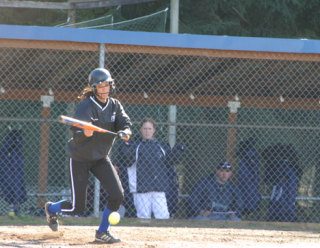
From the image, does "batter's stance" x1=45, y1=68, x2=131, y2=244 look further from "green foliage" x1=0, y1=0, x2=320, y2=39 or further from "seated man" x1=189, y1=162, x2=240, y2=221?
"green foliage" x1=0, y1=0, x2=320, y2=39

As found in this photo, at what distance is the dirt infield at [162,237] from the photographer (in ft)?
28.1

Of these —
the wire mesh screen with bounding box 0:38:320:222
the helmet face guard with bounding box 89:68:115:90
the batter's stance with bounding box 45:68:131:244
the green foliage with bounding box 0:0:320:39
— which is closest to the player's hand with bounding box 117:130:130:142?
the batter's stance with bounding box 45:68:131:244

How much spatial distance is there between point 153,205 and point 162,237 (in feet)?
7.13

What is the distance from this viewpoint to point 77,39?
433 inches

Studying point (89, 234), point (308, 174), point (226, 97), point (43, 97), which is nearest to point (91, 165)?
point (89, 234)

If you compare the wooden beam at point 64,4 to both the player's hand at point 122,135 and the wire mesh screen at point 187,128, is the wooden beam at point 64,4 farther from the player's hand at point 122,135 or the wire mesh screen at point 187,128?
the player's hand at point 122,135

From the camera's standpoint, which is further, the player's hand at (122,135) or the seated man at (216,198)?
the seated man at (216,198)

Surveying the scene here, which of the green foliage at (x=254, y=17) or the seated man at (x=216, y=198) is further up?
the green foliage at (x=254, y=17)

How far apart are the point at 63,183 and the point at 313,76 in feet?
13.8

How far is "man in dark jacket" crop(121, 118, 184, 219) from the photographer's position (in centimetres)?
1146

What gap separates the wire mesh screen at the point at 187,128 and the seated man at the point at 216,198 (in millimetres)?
14

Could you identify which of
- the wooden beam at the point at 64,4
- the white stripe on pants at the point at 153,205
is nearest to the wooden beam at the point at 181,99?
the white stripe on pants at the point at 153,205

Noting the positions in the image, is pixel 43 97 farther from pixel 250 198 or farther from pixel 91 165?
pixel 91 165

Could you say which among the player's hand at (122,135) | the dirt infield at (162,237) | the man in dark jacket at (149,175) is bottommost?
the dirt infield at (162,237)
